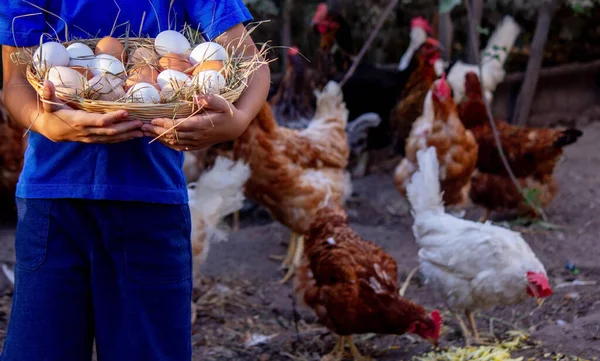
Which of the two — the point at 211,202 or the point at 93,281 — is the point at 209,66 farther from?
the point at 211,202

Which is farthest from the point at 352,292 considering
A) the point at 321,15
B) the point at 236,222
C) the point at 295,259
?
the point at 321,15

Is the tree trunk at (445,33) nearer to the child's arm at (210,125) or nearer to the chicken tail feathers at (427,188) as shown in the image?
the chicken tail feathers at (427,188)

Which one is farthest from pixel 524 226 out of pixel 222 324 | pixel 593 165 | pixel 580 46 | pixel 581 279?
pixel 580 46

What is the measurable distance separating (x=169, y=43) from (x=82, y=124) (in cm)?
33

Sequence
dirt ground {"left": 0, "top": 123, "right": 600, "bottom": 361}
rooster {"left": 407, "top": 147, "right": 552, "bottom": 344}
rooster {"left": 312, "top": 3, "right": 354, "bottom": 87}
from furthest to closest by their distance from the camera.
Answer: rooster {"left": 312, "top": 3, "right": 354, "bottom": 87} → dirt ground {"left": 0, "top": 123, "right": 600, "bottom": 361} → rooster {"left": 407, "top": 147, "right": 552, "bottom": 344}

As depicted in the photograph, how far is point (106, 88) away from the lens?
1.52 metres

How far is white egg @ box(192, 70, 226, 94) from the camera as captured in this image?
1.50 metres

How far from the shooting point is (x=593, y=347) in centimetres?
303

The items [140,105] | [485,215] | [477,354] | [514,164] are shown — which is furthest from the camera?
[485,215]

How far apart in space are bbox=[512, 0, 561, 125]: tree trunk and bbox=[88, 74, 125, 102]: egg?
5740 millimetres

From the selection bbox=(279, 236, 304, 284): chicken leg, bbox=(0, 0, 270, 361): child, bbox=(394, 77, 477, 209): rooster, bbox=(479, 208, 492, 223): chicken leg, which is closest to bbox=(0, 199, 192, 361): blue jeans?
bbox=(0, 0, 270, 361): child

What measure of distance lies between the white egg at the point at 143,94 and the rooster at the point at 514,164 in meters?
4.45

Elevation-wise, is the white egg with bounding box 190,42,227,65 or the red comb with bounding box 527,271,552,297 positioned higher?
the white egg with bounding box 190,42,227,65

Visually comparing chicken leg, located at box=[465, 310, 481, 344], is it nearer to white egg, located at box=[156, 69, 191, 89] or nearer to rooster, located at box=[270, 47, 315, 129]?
white egg, located at box=[156, 69, 191, 89]
